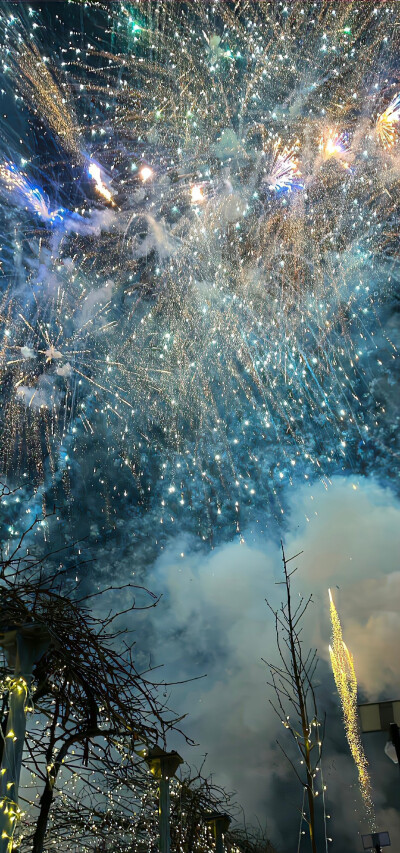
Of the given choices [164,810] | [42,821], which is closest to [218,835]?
[164,810]

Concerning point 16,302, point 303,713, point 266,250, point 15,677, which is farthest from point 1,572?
point 266,250

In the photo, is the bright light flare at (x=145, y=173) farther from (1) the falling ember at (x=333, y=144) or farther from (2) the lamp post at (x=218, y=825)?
(2) the lamp post at (x=218, y=825)

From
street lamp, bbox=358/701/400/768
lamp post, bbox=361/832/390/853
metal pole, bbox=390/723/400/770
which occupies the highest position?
street lamp, bbox=358/701/400/768

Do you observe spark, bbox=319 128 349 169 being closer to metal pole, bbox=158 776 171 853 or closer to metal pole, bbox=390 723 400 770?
Result: metal pole, bbox=390 723 400 770

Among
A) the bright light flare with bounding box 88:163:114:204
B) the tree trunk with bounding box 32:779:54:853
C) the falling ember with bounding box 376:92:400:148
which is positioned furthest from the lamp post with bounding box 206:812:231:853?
the falling ember with bounding box 376:92:400:148

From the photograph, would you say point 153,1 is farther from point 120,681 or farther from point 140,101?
point 120,681

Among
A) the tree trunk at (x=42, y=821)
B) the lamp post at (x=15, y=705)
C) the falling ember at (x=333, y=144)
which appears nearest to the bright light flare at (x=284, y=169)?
the falling ember at (x=333, y=144)
